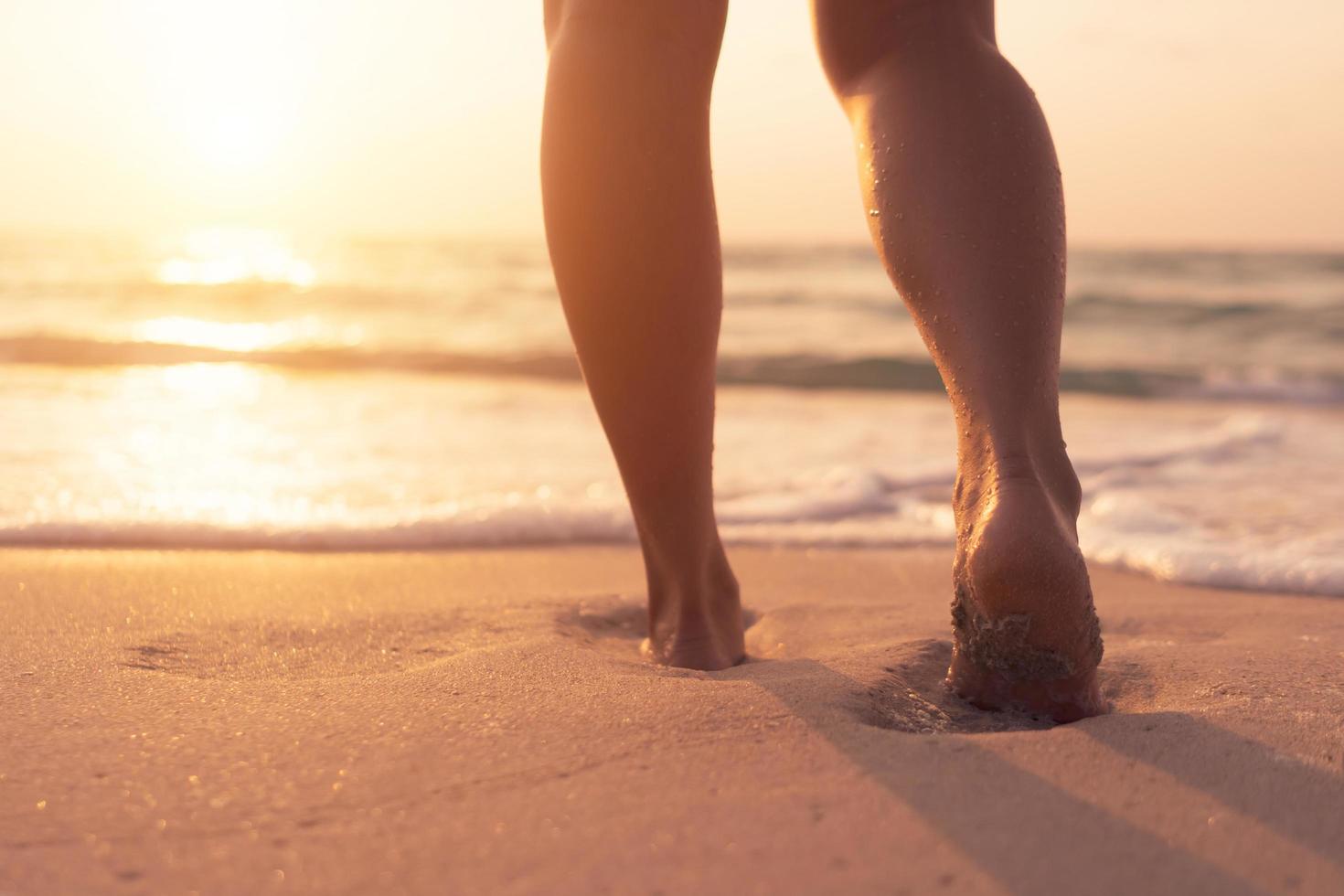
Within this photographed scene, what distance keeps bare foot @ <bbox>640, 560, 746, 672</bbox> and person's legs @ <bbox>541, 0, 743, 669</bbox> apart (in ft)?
0.40

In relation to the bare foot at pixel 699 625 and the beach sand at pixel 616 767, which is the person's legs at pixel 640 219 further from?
the beach sand at pixel 616 767

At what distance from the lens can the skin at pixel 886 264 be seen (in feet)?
3.53

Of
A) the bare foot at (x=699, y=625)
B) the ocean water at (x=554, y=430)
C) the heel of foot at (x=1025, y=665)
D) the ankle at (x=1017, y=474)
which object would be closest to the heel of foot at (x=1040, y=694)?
the heel of foot at (x=1025, y=665)

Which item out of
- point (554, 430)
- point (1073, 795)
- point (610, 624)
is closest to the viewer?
point (1073, 795)

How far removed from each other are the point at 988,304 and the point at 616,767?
510 millimetres

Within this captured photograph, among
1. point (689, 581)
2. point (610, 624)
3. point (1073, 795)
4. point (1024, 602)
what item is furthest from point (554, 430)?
point (1073, 795)

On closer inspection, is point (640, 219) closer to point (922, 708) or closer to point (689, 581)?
point (689, 581)

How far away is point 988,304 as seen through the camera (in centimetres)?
111

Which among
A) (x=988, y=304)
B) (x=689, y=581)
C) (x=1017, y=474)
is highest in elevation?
(x=988, y=304)

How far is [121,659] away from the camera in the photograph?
1.29 metres

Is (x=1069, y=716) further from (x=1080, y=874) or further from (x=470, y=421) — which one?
(x=470, y=421)

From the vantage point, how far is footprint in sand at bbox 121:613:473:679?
4.26ft

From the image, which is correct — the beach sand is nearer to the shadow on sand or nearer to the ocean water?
the shadow on sand

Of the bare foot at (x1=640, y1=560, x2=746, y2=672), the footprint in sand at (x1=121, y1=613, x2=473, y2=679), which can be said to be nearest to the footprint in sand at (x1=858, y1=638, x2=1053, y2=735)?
the bare foot at (x1=640, y1=560, x2=746, y2=672)
